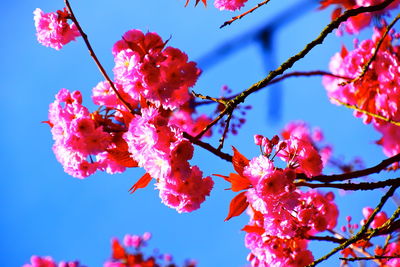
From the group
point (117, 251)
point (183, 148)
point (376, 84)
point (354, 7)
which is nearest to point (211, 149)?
point (183, 148)

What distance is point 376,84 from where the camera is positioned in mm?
3137

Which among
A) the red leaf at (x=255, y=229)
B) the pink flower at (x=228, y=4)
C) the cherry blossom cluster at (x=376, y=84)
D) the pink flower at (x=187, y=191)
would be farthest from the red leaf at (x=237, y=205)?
the cherry blossom cluster at (x=376, y=84)

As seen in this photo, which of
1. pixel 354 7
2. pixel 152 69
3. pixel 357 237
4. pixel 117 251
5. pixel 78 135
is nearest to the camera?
pixel 357 237

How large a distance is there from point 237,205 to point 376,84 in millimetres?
1988

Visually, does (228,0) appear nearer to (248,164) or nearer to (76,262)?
(248,164)

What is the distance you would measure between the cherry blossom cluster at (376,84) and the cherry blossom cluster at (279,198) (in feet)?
3.90

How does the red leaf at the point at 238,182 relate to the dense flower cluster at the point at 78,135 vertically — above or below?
below

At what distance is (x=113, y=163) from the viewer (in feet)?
7.15

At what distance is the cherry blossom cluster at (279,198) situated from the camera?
1.67 meters

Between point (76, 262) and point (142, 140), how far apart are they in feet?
18.5

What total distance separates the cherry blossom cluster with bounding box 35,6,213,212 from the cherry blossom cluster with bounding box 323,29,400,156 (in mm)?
1586

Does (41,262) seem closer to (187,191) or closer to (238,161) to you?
(187,191)

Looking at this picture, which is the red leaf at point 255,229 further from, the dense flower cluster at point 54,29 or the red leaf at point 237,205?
the dense flower cluster at point 54,29

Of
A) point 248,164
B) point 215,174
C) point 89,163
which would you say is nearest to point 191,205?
point 215,174
